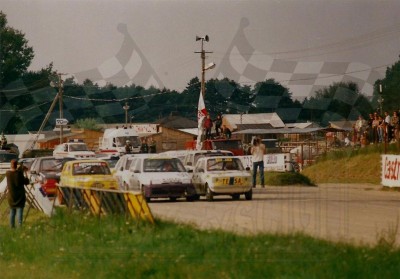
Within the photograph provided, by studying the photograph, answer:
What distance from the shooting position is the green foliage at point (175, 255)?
13211 mm

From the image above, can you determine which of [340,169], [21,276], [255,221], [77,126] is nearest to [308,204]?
[255,221]

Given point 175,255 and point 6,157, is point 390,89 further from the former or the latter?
point 175,255

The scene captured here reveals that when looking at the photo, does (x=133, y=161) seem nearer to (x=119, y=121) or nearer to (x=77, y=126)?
(x=77, y=126)

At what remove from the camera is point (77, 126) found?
11131 cm

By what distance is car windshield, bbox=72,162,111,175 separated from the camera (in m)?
32.8

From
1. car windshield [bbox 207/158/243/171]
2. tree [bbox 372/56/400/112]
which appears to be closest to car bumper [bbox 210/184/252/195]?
car windshield [bbox 207/158/243/171]

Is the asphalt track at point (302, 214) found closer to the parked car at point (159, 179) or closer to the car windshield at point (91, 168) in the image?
the parked car at point (159, 179)

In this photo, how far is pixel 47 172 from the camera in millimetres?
37156

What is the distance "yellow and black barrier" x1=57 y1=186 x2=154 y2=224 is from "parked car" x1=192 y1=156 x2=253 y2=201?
7.01 meters

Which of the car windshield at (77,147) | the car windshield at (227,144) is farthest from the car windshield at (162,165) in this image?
the car windshield at (77,147)

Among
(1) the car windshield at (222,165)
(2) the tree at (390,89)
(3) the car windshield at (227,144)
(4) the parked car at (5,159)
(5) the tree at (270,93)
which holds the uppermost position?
(2) the tree at (390,89)

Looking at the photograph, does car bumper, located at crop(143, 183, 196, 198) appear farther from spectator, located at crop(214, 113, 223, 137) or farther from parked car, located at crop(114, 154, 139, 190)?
spectator, located at crop(214, 113, 223, 137)

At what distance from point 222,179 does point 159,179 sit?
2.03 m

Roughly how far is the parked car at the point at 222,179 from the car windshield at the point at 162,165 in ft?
2.42
